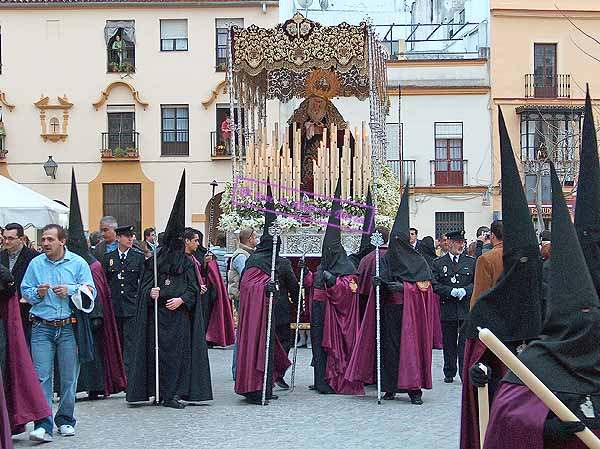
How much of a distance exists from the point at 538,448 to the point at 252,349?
7.56 m

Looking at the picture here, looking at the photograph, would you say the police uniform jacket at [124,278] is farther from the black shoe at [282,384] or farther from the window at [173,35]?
the window at [173,35]

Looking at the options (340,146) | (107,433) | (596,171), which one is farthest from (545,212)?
(596,171)

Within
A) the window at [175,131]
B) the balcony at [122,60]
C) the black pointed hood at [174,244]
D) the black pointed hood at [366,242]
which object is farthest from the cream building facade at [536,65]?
the black pointed hood at [174,244]

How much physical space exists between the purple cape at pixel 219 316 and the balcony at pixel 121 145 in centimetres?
2392

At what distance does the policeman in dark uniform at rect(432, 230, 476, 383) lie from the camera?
13.4 m

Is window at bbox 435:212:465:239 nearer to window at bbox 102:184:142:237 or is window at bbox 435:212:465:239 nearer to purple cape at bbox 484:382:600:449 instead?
window at bbox 102:184:142:237

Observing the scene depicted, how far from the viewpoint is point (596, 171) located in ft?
17.6

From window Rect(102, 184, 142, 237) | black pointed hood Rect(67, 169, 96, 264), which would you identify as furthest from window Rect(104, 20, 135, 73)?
black pointed hood Rect(67, 169, 96, 264)

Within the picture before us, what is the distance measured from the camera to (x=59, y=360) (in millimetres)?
9414

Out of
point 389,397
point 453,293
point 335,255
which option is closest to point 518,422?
point 389,397

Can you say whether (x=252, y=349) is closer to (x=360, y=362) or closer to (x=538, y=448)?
(x=360, y=362)

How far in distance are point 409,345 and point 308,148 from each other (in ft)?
24.3

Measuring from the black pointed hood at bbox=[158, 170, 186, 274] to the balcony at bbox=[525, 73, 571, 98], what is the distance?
29.1m

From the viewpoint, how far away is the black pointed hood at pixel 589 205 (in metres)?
5.38
